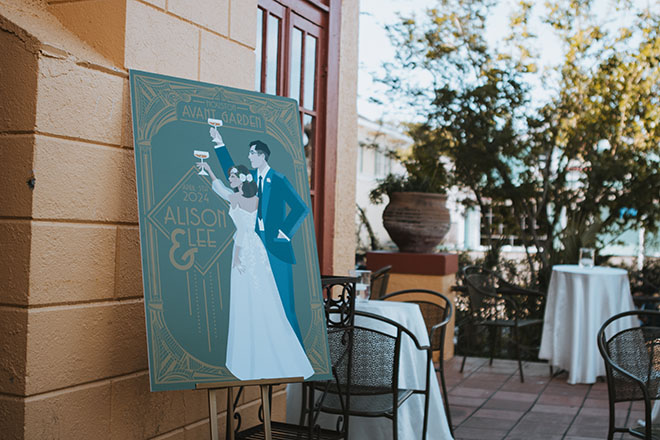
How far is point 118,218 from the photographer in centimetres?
237

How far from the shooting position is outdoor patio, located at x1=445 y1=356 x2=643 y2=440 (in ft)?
13.9

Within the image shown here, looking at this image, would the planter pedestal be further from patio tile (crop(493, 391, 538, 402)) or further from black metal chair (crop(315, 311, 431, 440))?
black metal chair (crop(315, 311, 431, 440))

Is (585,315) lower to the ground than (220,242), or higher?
lower

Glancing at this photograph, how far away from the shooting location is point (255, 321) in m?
2.26

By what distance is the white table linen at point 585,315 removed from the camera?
558 cm

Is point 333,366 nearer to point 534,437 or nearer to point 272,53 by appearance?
point 534,437

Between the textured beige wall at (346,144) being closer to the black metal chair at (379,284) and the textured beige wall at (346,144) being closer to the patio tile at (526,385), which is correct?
the black metal chair at (379,284)

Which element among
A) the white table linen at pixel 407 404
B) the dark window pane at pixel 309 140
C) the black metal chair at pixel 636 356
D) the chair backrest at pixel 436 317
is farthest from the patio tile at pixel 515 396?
the black metal chair at pixel 636 356

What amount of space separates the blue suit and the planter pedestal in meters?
4.15

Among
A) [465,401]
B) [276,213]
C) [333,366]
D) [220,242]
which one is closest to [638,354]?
[333,366]

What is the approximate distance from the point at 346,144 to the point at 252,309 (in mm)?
2809

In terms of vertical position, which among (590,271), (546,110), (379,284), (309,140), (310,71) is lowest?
(379,284)

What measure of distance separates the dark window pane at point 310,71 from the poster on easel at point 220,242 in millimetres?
1971

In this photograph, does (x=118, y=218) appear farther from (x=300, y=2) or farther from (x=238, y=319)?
(x=300, y=2)
